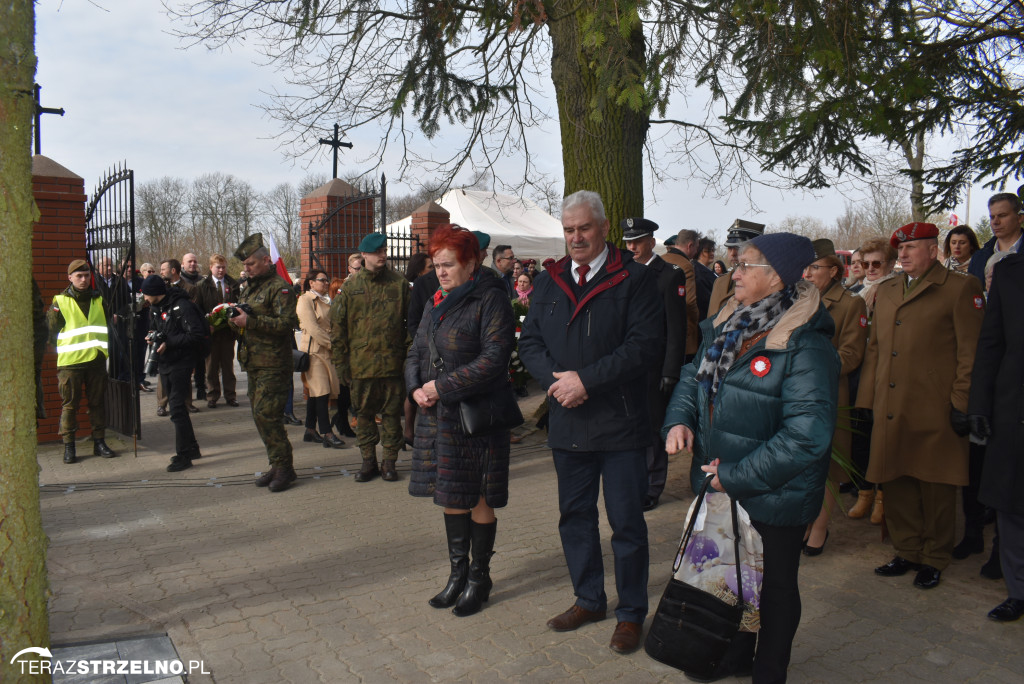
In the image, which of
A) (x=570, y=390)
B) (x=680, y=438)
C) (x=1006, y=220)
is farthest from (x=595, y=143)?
(x=680, y=438)

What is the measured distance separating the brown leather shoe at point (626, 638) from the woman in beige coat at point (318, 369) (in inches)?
206

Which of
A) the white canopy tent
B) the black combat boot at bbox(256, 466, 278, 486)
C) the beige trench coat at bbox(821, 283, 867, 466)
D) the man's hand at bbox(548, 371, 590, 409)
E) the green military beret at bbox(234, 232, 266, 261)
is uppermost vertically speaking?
the white canopy tent

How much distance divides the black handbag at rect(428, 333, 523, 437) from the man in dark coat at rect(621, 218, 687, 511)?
6.07ft

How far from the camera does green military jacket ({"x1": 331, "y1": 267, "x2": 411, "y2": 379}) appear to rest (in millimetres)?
6891

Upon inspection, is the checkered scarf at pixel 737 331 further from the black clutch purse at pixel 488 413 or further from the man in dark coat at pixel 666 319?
the man in dark coat at pixel 666 319

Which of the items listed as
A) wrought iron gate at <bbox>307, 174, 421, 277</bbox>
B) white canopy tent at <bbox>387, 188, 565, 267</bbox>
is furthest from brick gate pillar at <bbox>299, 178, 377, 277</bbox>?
white canopy tent at <bbox>387, 188, 565, 267</bbox>

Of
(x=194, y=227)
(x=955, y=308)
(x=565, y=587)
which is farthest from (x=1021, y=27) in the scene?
(x=194, y=227)

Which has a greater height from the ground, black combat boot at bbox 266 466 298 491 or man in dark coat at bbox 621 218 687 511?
man in dark coat at bbox 621 218 687 511

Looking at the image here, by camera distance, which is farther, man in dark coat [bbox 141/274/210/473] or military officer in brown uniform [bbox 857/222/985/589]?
man in dark coat [bbox 141/274/210/473]

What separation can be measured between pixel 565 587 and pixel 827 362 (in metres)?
2.24

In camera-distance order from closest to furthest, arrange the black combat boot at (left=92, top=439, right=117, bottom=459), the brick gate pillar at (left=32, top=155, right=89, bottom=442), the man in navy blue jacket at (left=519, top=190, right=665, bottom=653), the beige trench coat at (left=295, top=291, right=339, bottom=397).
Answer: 1. the man in navy blue jacket at (left=519, top=190, right=665, bottom=653)
2. the black combat boot at (left=92, top=439, right=117, bottom=459)
3. the beige trench coat at (left=295, top=291, right=339, bottom=397)
4. the brick gate pillar at (left=32, top=155, right=89, bottom=442)

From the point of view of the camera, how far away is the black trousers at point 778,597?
310 centimetres

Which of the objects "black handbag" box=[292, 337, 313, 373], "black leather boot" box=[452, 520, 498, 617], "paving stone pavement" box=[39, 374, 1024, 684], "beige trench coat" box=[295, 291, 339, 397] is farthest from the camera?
"beige trench coat" box=[295, 291, 339, 397]

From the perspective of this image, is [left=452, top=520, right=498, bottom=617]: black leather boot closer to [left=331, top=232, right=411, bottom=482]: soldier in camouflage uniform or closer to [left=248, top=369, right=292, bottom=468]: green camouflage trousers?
[left=331, top=232, right=411, bottom=482]: soldier in camouflage uniform
